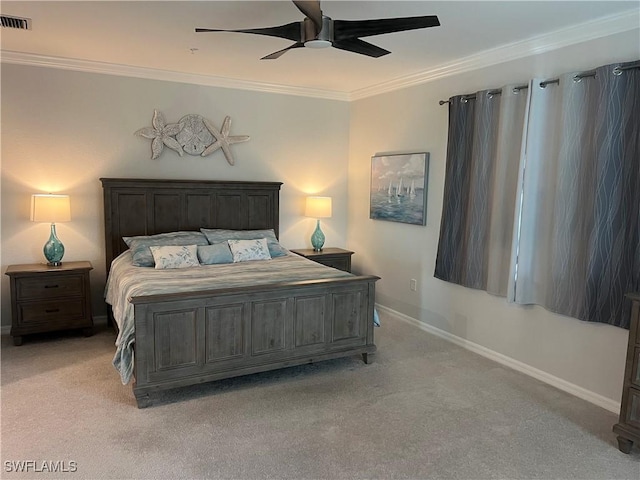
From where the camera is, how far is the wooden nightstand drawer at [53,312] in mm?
4164

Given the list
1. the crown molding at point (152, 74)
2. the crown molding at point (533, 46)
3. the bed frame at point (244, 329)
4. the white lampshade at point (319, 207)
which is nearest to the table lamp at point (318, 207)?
the white lampshade at point (319, 207)

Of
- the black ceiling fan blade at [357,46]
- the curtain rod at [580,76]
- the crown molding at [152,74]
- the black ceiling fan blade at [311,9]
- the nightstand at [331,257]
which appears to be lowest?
the nightstand at [331,257]

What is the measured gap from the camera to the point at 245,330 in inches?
136

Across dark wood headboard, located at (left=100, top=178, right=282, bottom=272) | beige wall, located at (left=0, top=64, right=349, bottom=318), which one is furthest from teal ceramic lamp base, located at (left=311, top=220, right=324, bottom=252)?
dark wood headboard, located at (left=100, top=178, right=282, bottom=272)

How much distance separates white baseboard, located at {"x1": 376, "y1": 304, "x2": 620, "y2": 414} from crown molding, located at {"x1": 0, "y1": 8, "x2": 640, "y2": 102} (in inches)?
96.6

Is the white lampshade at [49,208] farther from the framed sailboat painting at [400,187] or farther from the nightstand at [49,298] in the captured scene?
the framed sailboat painting at [400,187]

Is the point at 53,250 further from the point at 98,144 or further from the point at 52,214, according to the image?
the point at 98,144

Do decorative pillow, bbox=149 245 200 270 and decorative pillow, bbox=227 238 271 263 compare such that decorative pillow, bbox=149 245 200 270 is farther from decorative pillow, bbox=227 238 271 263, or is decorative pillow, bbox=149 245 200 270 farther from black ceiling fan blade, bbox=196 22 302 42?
black ceiling fan blade, bbox=196 22 302 42

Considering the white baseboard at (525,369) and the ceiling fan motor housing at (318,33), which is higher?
the ceiling fan motor housing at (318,33)

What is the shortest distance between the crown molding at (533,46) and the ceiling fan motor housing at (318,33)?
6.05 ft

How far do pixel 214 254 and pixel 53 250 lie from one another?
1447 mm

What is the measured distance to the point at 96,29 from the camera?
138 inches

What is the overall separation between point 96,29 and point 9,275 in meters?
2.20

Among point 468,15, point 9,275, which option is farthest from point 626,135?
point 9,275
